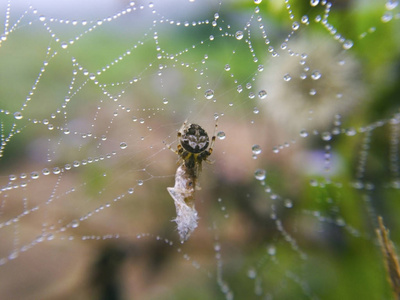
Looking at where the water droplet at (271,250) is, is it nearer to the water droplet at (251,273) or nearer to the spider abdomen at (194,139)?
the water droplet at (251,273)

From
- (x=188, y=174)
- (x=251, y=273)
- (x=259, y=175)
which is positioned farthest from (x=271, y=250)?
(x=188, y=174)

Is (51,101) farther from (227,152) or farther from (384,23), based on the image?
(384,23)

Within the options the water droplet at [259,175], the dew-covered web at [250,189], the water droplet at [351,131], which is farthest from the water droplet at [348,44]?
the water droplet at [259,175]

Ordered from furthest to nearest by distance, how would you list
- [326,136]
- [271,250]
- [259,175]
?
[271,250] → [326,136] → [259,175]

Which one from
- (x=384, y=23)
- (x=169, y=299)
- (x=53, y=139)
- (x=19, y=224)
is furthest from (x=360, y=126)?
(x=19, y=224)

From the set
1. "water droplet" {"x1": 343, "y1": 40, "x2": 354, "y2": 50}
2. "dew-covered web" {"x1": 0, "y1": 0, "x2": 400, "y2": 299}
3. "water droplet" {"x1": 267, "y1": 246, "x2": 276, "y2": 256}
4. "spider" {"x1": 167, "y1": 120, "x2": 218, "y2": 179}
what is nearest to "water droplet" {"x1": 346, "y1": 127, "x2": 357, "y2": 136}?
"dew-covered web" {"x1": 0, "y1": 0, "x2": 400, "y2": 299}

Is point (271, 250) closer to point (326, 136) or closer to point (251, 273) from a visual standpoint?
point (251, 273)

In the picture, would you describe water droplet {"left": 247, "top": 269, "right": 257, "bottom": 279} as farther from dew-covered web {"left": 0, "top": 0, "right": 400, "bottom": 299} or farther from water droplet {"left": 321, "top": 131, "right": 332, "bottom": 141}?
water droplet {"left": 321, "top": 131, "right": 332, "bottom": 141}
